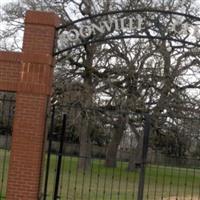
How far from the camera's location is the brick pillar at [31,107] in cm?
1122

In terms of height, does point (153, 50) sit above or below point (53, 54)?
above

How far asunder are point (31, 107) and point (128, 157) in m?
15.1

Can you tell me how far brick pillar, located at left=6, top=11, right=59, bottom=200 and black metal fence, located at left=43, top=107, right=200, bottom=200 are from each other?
27cm

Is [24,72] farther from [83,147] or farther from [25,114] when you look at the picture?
[83,147]

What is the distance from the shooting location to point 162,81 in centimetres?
2972

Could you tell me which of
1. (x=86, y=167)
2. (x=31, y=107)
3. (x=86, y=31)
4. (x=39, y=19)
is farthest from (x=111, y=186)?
(x=86, y=167)

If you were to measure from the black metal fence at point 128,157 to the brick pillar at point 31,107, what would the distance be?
0.27 m

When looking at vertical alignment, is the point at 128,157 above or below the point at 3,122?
below

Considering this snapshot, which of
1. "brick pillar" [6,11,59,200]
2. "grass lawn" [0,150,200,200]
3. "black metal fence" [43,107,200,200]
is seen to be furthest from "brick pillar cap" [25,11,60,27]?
"grass lawn" [0,150,200,200]

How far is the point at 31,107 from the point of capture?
37.0ft

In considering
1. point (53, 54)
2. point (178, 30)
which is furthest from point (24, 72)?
point (178, 30)

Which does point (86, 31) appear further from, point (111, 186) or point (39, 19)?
point (111, 186)

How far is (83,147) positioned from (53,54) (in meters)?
22.5

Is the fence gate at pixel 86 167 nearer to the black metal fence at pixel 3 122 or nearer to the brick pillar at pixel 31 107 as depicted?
the brick pillar at pixel 31 107
